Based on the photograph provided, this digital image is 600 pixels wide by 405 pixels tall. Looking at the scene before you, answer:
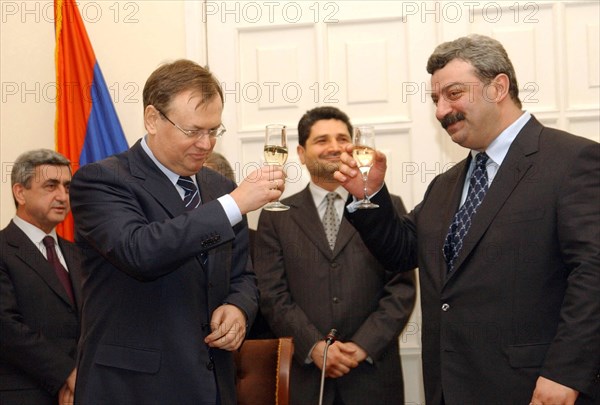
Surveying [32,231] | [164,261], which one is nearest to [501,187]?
[164,261]

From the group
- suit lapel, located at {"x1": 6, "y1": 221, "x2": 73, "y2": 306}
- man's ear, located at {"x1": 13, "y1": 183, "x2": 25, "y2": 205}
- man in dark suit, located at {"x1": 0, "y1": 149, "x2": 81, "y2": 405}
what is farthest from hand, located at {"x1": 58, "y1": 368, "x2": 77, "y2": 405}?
man's ear, located at {"x1": 13, "y1": 183, "x2": 25, "y2": 205}

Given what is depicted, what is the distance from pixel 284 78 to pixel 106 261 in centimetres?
280

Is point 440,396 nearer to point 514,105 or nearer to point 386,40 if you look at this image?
point 514,105

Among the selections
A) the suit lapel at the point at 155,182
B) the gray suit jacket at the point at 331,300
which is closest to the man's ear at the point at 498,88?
the suit lapel at the point at 155,182

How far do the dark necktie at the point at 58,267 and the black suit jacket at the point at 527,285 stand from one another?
7.00ft

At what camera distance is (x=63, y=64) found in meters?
5.00

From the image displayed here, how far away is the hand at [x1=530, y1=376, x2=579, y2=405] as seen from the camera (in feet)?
7.97

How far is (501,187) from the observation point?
8.95 feet

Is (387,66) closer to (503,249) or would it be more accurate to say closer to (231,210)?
(503,249)

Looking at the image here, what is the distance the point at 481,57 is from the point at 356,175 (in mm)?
640

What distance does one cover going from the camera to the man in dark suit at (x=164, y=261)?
243 cm

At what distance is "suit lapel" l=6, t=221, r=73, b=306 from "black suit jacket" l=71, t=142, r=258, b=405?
1.48 meters

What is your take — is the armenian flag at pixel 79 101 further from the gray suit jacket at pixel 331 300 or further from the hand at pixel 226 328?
the hand at pixel 226 328

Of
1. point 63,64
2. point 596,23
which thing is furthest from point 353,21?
point 63,64
